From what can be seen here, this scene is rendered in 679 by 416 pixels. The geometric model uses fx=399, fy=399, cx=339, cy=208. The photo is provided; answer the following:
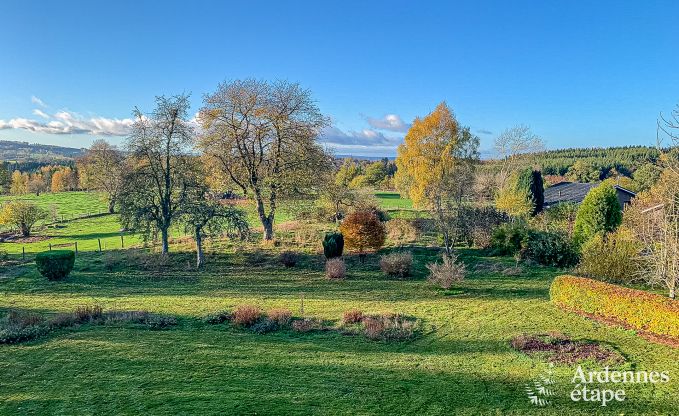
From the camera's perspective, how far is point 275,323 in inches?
458

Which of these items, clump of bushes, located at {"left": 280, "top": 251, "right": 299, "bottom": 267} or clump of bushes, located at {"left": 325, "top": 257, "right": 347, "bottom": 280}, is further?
clump of bushes, located at {"left": 280, "top": 251, "right": 299, "bottom": 267}

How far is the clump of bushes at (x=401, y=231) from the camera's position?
80.5 feet

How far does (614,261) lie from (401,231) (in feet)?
41.2

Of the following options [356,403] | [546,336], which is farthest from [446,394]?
[546,336]

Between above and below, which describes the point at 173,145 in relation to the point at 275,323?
above

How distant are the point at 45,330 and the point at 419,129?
28422mm

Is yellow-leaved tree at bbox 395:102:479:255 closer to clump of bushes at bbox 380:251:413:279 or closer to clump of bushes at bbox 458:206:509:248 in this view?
clump of bushes at bbox 458:206:509:248

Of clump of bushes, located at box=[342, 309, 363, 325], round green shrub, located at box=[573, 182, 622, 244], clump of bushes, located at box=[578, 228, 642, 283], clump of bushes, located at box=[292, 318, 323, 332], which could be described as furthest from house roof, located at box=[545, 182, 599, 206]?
clump of bushes, located at box=[292, 318, 323, 332]

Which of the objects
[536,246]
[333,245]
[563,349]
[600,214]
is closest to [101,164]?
[333,245]

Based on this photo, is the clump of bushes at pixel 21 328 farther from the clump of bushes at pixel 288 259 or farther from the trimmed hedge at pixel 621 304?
the trimmed hedge at pixel 621 304

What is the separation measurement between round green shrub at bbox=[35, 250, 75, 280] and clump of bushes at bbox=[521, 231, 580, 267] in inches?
860

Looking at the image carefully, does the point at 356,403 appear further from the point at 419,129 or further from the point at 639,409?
the point at 419,129

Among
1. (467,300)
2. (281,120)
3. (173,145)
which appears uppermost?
(281,120)

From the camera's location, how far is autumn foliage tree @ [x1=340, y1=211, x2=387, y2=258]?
67.7 ft
